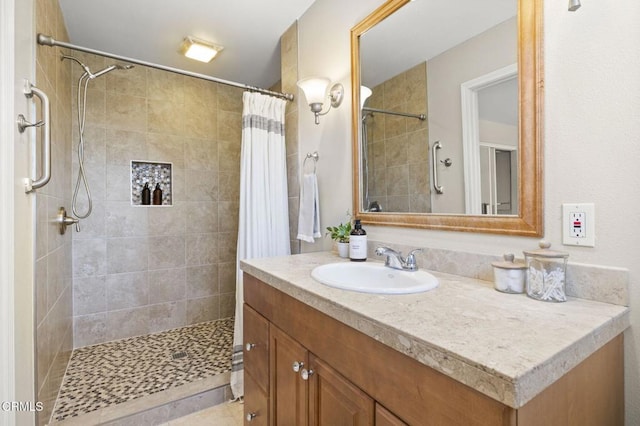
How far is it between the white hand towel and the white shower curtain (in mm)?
221

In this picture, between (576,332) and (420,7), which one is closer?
(576,332)

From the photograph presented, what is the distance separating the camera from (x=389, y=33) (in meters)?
1.48

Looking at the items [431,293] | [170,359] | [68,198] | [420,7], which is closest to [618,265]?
[431,293]

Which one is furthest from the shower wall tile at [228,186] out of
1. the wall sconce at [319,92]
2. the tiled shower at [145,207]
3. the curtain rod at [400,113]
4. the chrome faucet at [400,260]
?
the chrome faucet at [400,260]

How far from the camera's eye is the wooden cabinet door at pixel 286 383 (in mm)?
999

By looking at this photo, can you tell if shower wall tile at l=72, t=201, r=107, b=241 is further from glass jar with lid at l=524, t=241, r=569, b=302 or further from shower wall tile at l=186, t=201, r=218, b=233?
glass jar with lid at l=524, t=241, r=569, b=302

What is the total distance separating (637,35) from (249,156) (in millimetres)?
A: 1758

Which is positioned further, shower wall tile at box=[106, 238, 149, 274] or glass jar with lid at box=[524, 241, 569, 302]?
shower wall tile at box=[106, 238, 149, 274]

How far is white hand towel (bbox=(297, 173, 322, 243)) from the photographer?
191 cm

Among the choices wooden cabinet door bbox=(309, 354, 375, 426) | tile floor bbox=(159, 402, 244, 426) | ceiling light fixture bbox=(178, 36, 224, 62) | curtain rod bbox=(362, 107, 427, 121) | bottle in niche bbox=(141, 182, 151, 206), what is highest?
ceiling light fixture bbox=(178, 36, 224, 62)

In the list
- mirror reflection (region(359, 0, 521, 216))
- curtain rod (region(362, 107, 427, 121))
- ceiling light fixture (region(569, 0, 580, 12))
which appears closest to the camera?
ceiling light fixture (region(569, 0, 580, 12))

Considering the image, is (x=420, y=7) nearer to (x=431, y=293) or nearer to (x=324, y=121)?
(x=324, y=121)

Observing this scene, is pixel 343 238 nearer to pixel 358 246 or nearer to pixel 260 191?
pixel 358 246

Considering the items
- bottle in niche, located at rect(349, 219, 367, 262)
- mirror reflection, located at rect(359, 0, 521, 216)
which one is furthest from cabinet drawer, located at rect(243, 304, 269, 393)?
mirror reflection, located at rect(359, 0, 521, 216)
